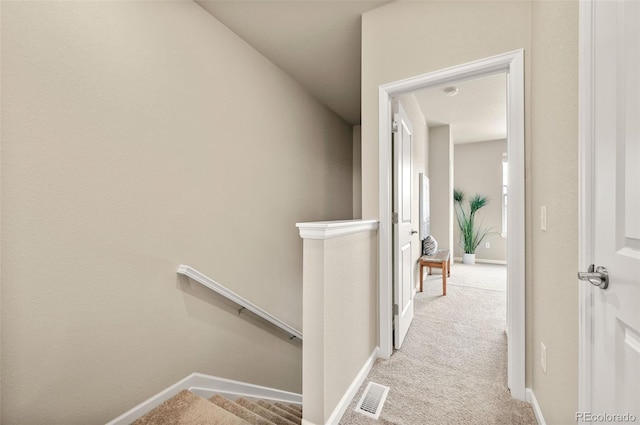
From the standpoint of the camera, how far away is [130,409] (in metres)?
1.58

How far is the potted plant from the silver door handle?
17.9 feet

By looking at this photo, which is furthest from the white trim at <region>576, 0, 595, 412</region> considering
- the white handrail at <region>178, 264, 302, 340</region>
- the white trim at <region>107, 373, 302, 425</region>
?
the white trim at <region>107, 373, 302, 425</region>

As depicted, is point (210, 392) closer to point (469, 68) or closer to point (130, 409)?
point (130, 409)

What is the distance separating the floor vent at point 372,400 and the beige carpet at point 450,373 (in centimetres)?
3

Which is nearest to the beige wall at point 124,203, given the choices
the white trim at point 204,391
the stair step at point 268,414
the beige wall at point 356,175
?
the white trim at point 204,391

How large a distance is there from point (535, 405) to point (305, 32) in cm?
306

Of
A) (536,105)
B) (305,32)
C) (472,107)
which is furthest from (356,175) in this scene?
(536,105)

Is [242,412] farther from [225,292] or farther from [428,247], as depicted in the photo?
[428,247]

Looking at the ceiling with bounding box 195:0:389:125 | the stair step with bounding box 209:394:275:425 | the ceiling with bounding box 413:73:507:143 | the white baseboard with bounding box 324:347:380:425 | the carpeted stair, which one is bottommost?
the stair step with bounding box 209:394:275:425

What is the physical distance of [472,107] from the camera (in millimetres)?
4203

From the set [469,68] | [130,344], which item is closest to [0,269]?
[130,344]

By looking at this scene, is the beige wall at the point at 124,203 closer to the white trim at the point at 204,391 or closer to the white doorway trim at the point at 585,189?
the white trim at the point at 204,391

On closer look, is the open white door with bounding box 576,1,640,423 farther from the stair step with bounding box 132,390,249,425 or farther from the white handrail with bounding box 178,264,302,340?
the white handrail with bounding box 178,264,302,340

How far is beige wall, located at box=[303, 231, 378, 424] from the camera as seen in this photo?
4.24 feet
